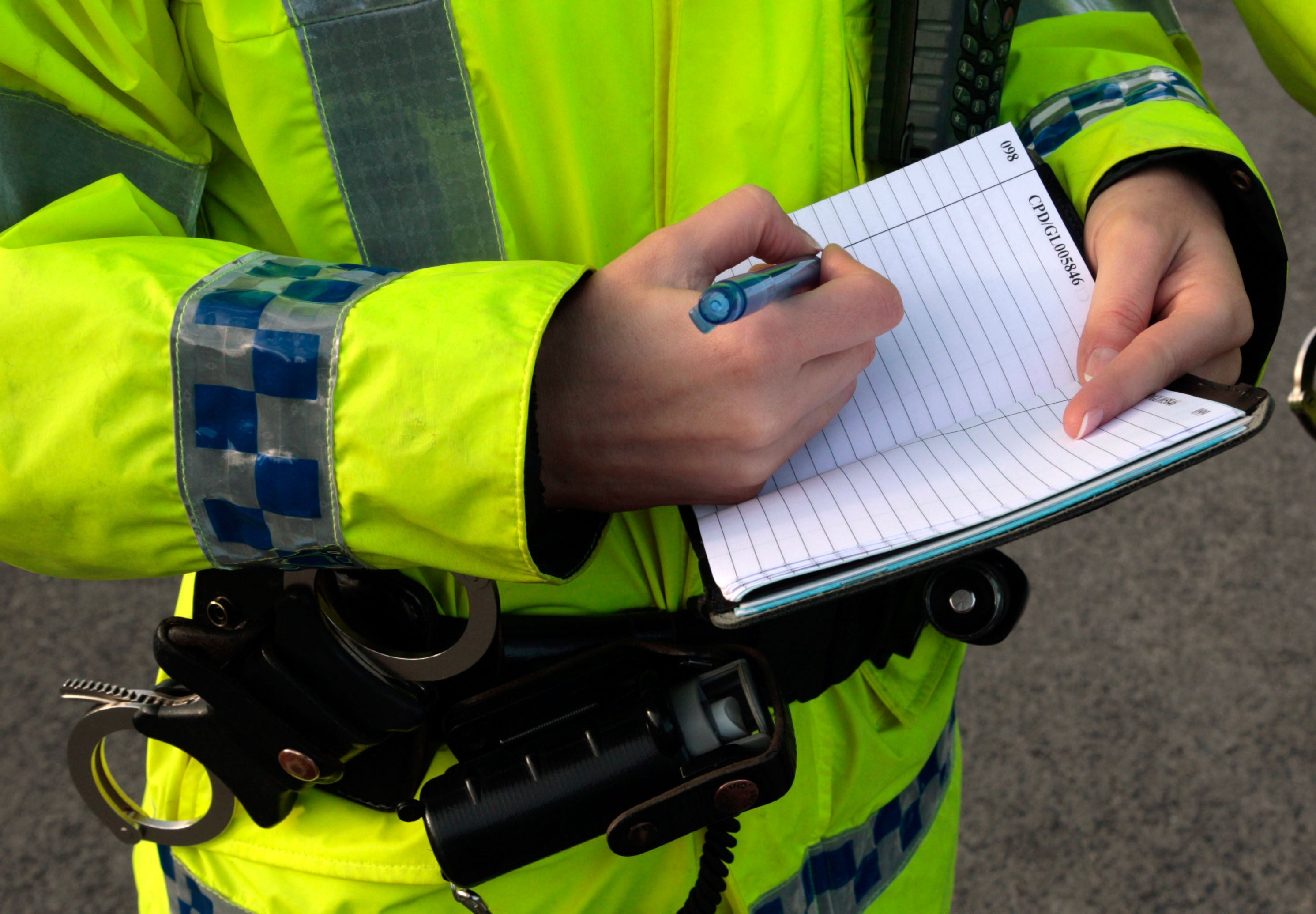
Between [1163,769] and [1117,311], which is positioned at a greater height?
[1117,311]

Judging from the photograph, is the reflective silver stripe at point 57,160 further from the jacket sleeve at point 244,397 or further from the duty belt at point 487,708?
the duty belt at point 487,708

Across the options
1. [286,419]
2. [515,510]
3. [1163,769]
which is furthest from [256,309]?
[1163,769]

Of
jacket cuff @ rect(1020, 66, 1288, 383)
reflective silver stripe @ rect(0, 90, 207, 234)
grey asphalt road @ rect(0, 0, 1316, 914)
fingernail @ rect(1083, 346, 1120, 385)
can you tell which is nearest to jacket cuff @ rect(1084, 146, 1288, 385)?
jacket cuff @ rect(1020, 66, 1288, 383)

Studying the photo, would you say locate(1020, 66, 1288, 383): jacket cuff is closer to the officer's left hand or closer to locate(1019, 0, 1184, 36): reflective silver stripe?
the officer's left hand

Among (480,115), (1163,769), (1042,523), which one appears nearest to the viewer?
(1042,523)

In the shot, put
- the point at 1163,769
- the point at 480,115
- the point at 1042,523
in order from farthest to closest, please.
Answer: the point at 1163,769
the point at 480,115
the point at 1042,523

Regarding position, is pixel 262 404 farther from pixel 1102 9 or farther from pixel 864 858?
pixel 1102 9

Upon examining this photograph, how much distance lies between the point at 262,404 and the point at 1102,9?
75cm

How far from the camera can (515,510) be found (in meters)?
0.48

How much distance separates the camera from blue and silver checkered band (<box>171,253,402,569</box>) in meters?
0.48

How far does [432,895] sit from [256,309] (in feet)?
1.27

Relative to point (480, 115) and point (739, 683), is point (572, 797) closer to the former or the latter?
point (739, 683)

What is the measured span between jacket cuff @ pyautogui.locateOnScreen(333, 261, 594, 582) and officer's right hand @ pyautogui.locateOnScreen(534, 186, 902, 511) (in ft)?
0.15

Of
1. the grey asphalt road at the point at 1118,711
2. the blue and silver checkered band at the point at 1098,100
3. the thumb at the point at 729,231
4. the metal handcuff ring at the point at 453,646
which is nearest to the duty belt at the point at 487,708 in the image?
the metal handcuff ring at the point at 453,646
